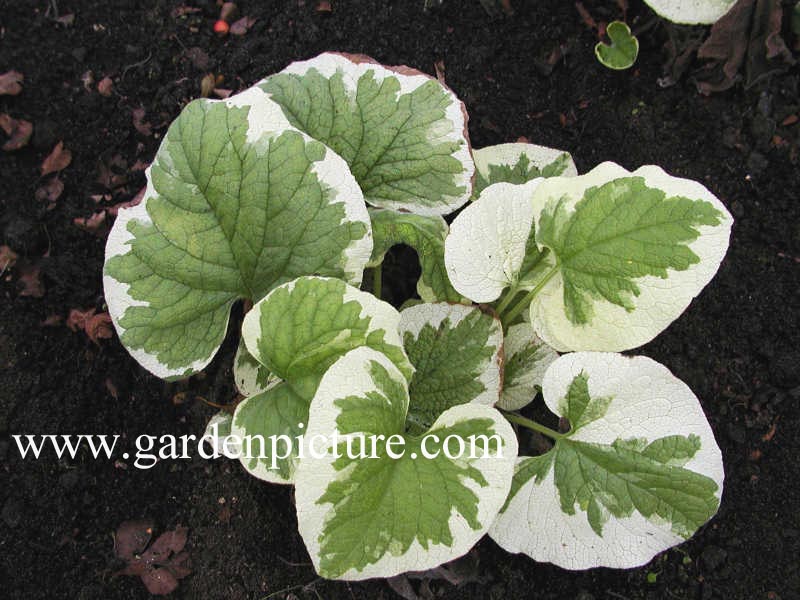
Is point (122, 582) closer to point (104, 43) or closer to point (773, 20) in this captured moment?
point (104, 43)

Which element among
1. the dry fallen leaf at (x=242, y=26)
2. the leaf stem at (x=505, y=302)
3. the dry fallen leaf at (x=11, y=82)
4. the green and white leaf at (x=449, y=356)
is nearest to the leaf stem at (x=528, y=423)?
the green and white leaf at (x=449, y=356)

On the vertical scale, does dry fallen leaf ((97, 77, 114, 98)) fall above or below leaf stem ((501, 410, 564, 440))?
above

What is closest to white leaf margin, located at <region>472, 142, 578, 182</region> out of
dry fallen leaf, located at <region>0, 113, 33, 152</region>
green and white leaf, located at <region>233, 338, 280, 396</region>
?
green and white leaf, located at <region>233, 338, 280, 396</region>

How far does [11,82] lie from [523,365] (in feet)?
5.02

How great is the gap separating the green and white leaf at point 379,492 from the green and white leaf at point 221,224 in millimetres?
252

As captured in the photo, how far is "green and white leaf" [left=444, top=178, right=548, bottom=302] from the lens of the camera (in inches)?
51.8

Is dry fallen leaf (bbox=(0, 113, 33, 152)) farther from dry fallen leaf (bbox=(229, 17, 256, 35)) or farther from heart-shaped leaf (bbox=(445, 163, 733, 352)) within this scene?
heart-shaped leaf (bbox=(445, 163, 733, 352))

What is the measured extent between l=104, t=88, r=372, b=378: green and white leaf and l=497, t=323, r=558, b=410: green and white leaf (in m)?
0.41

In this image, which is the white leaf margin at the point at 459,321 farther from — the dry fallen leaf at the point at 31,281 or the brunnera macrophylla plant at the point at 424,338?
the dry fallen leaf at the point at 31,281

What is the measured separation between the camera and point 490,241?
1.34 m

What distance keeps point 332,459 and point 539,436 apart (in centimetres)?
73

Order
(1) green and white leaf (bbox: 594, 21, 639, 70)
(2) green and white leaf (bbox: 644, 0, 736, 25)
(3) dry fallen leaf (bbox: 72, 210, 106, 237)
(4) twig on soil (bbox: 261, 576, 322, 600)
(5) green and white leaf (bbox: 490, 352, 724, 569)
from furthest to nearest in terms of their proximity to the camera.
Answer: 1. (1) green and white leaf (bbox: 594, 21, 639, 70)
2. (3) dry fallen leaf (bbox: 72, 210, 106, 237)
3. (2) green and white leaf (bbox: 644, 0, 736, 25)
4. (4) twig on soil (bbox: 261, 576, 322, 600)
5. (5) green and white leaf (bbox: 490, 352, 724, 569)

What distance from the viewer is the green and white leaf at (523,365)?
1.53m

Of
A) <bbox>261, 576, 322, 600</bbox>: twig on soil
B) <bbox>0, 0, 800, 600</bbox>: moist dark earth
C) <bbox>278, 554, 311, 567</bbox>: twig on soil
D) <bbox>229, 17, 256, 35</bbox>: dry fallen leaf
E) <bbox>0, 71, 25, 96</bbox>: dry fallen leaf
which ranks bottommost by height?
<bbox>261, 576, 322, 600</bbox>: twig on soil
